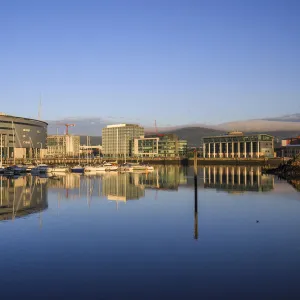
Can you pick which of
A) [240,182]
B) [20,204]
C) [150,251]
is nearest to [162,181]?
[240,182]

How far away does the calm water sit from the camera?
19.5 meters

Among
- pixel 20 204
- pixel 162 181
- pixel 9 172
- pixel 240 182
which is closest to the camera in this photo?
pixel 20 204

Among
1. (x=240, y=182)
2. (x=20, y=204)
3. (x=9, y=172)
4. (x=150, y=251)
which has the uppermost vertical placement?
(x=9, y=172)

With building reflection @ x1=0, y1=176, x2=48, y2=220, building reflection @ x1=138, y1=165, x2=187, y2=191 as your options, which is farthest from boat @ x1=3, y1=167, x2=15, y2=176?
building reflection @ x1=0, y1=176, x2=48, y2=220

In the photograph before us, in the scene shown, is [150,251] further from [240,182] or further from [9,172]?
[9,172]

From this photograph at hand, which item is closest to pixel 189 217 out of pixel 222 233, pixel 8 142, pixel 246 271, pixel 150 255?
pixel 222 233

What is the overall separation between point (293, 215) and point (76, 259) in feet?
82.4

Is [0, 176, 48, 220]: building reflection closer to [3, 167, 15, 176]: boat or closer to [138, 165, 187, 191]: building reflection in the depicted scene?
[138, 165, 187, 191]: building reflection

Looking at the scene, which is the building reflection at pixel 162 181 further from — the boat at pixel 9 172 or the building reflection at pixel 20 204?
the boat at pixel 9 172

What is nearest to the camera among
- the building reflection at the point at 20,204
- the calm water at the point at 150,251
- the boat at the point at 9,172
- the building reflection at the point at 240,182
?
the calm water at the point at 150,251

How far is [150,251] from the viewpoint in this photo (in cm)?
2634

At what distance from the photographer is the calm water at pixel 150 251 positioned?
19.5m

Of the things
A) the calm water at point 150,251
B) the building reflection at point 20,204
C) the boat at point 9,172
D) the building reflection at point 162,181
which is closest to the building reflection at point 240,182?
the building reflection at point 162,181

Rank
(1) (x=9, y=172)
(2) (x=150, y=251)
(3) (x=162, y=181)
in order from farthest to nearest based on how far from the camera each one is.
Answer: (1) (x=9, y=172) < (3) (x=162, y=181) < (2) (x=150, y=251)
